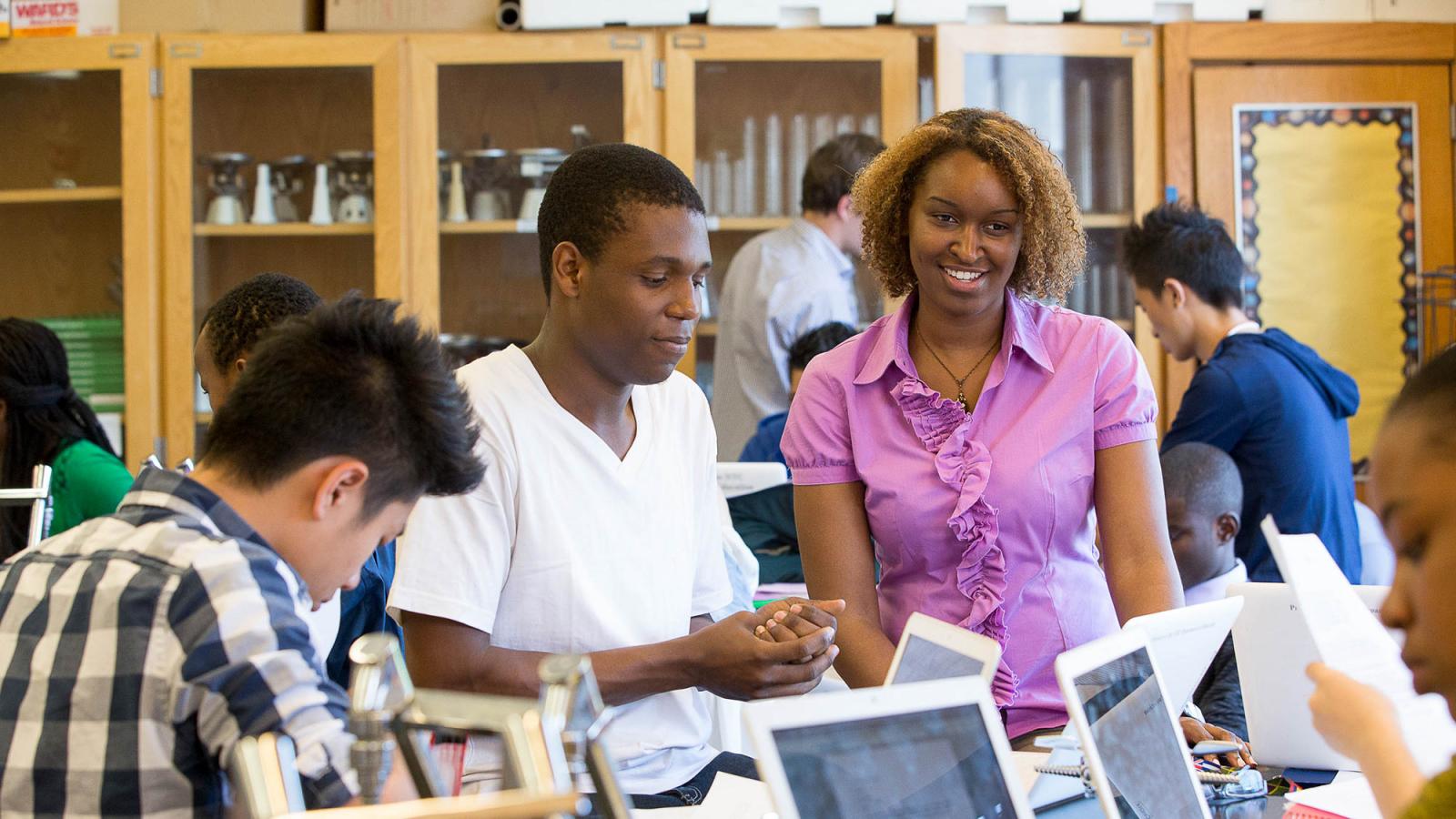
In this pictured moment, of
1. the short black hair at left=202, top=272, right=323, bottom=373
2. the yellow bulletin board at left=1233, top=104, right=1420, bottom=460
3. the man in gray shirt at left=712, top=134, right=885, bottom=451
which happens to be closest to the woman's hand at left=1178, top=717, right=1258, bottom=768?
the short black hair at left=202, top=272, right=323, bottom=373

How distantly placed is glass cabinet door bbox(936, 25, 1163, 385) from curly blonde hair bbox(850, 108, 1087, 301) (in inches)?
69.8

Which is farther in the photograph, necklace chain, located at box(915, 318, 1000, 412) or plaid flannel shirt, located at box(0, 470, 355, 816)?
necklace chain, located at box(915, 318, 1000, 412)

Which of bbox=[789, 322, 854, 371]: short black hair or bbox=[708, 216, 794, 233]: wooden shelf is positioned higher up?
bbox=[708, 216, 794, 233]: wooden shelf

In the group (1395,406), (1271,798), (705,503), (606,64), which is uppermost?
(606,64)

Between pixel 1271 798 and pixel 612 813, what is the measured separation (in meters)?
0.87

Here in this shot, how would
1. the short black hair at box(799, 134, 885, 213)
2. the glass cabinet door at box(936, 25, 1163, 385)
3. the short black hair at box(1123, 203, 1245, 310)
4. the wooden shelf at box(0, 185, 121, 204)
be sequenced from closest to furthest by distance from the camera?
the short black hair at box(1123, 203, 1245, 310)
the short black hair at box(799, 134, 885, 213)
the glass cabinet door at box(936, 25, 1163, 385)
the wooden shelf at box(0, 185, 121, 204)

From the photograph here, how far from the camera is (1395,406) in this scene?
3.10 feet

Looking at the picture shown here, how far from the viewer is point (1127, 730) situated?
1083mm

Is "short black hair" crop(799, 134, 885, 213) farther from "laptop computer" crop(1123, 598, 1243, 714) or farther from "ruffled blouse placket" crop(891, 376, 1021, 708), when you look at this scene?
"laptop computer" crop(1123, 598, 1243, 714)

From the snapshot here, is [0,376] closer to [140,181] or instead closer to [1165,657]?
[140,181]

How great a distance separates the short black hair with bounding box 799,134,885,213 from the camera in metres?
3.51

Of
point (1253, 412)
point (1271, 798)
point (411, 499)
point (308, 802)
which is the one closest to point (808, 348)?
point (1253, 412)

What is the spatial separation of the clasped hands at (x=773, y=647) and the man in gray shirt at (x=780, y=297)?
7.16 feet

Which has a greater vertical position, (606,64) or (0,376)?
(606,64)
